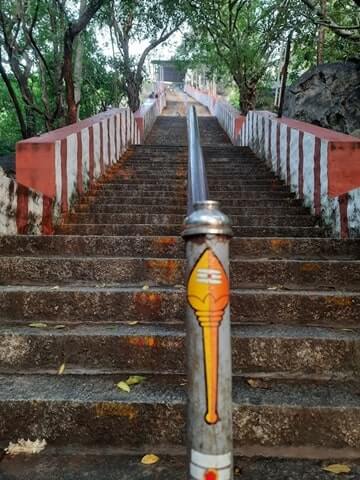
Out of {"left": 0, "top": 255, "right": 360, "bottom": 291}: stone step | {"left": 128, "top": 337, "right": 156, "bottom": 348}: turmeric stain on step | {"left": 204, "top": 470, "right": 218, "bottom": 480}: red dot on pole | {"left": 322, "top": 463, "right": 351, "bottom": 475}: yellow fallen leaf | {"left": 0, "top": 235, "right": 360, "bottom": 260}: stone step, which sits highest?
{"left": 0, "top": 235, "right": 360, "bottom": 260}: stone step

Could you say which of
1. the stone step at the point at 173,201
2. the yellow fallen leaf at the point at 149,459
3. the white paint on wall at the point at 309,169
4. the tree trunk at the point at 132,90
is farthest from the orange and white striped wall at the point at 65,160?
the tree trunk at the point at 132,90

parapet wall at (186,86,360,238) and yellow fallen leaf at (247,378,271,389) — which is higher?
parapet wall at (186,86,360,238)

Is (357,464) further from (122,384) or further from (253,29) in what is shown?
(253,29)

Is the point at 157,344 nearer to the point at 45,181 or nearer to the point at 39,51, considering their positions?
the point at 45,181

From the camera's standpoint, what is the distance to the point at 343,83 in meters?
10.6

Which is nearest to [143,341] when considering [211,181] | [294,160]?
[294,160]

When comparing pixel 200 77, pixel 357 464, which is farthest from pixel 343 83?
pixel 200 77

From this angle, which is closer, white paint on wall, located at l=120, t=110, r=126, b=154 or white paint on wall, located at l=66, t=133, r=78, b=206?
white paint on wall, located at l=66, t=133, r=78, b=206

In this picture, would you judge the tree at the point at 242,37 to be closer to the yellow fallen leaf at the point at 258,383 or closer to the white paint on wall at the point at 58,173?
the white paint on wall at the point at 58,173

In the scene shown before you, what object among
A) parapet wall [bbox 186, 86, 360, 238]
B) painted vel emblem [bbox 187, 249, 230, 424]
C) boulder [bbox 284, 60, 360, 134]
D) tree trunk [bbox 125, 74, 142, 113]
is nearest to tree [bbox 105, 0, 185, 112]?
tree trunk [bbox 125, 74, 142, 113]

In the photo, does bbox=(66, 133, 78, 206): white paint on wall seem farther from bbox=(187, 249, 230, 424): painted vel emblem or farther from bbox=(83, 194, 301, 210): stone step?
bbox=(187, 249, 230, 424): painted vel emblem

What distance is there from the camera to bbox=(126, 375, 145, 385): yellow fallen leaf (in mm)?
2180

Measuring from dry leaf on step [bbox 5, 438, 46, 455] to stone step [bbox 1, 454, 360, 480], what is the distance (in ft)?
0.11

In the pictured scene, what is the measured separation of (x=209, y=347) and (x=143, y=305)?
156 centimetres
